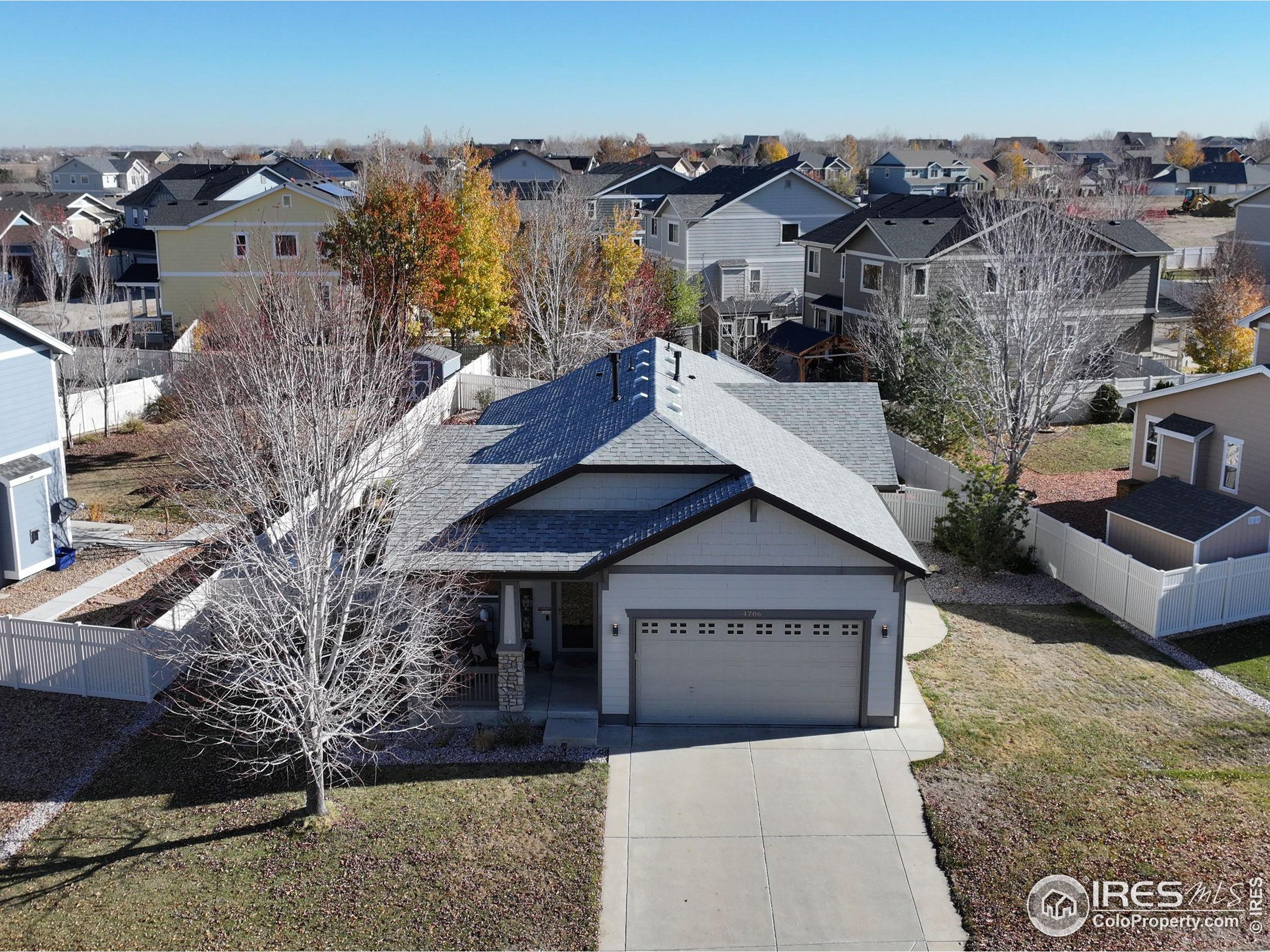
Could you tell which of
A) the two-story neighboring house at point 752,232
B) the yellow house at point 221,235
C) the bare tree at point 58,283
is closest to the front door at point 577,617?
the bare tree at point 58,283

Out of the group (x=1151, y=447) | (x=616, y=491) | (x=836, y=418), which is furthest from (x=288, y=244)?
(x=1151, y=447)

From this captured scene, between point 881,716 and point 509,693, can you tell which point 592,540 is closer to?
point 509,693

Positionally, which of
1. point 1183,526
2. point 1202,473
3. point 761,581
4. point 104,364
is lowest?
point 1183,526

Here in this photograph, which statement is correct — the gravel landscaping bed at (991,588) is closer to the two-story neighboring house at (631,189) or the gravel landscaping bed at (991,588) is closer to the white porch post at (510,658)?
the white porch post at (510,658)

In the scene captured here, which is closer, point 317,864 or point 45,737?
point 317,864

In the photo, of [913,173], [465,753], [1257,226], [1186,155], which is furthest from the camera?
[1186,155]

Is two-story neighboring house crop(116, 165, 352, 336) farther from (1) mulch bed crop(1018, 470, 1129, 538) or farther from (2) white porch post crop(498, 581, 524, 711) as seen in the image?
(2) white porch post crop(498, 581, 524, 711)

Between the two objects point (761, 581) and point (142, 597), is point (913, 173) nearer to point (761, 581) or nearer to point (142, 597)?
point (142, 597)
